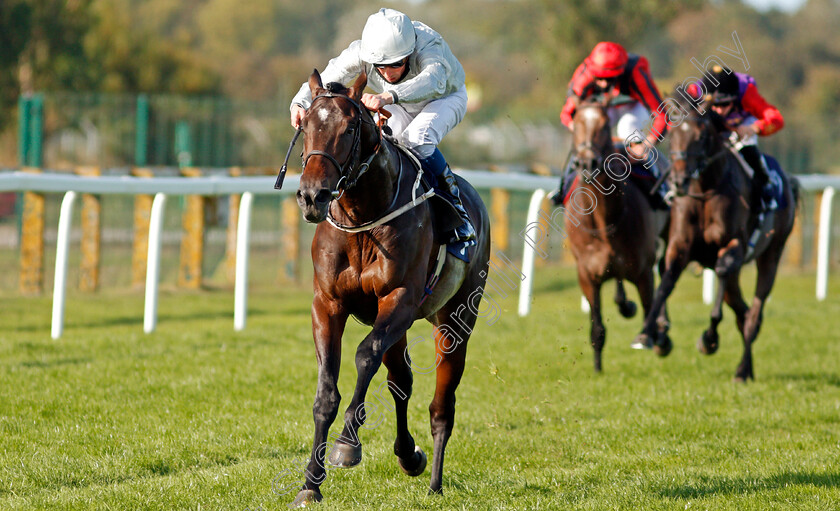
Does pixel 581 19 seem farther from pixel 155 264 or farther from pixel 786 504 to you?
pixel 786 504

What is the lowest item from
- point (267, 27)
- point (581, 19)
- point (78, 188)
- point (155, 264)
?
point (155, 264)

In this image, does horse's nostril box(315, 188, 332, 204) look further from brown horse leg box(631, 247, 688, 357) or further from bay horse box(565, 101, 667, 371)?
brown horse leg box(631, 247, 688, 357)

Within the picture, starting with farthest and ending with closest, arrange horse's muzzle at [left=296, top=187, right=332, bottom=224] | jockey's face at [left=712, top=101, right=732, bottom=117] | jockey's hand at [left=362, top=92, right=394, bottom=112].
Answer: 1. jockey's face at [left=712, top=101, right=732, bottom=117]
2. jockey's hand at [left=362, top=92, right=394, bottom=112]
3. horse's muzzle at [left=296, top=187, right=332, bottom=224]

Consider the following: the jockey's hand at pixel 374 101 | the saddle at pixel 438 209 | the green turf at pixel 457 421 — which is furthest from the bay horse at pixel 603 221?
the jockey's hand at pixel 374 101

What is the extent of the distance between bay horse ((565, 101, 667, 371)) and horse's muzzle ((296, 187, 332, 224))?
367 centimetres

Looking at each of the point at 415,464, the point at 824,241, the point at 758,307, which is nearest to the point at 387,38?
the point at 415,464

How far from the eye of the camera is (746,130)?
7.80 m

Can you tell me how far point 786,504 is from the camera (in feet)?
14.0

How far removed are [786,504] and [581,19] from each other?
1035 inches

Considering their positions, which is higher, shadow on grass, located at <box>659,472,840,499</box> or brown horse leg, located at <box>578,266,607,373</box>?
brown horse leg, located at <box>578,266,607,373</box>

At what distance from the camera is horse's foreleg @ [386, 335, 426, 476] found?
4.58 m

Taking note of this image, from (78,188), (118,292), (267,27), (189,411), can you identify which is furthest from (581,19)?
(267,27)

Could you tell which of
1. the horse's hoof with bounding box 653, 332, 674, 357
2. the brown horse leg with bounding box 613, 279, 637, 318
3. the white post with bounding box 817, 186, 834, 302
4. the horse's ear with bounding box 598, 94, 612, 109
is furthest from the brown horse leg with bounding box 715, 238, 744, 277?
the white post with bounding box 817, 186, 834, 302

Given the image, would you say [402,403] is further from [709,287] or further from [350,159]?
[709,287]
